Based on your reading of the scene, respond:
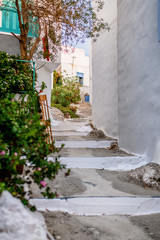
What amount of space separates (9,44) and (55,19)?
5.76 ft

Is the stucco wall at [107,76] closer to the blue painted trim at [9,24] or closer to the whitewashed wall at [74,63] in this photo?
the blue painted trim at [9,24]

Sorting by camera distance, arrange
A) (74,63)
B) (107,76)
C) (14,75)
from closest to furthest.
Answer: (14,75), (107,76), (74,63)

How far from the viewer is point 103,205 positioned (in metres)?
2.80

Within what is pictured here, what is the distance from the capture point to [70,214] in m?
2.68

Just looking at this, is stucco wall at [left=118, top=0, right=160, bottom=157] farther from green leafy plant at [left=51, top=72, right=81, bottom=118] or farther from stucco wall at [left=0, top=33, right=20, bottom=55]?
green leafy plant at [left=51, top=72, right=81, bottom=118]

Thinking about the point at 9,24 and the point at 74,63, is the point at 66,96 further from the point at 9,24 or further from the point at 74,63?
the point at 74,63

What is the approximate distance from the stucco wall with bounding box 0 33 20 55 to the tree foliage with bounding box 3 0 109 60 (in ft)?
1.36

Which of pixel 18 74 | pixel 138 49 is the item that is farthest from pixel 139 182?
pixel 18 74

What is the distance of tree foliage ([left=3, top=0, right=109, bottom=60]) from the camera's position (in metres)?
5.98

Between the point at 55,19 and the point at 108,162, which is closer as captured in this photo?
the point at 108,162

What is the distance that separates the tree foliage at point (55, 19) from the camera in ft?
19.6

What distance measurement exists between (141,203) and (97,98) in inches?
204

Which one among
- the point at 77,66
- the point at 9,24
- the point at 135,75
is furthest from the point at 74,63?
the point at 135,75

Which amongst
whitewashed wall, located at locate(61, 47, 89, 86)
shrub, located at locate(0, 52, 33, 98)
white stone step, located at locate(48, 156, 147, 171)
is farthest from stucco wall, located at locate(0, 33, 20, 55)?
whitewashed wall, located at locate(61, 47, 89, 86)
